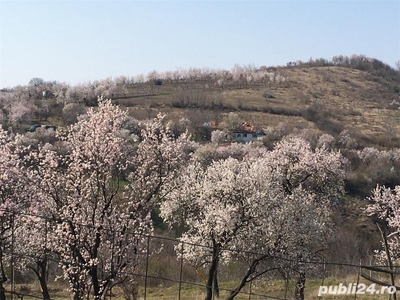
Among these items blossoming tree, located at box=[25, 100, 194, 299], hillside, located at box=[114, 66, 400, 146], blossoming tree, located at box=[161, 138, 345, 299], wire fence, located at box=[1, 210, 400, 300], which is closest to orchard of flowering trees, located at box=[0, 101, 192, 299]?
blossoming tree, located at box=[25, 100, 194, 299]

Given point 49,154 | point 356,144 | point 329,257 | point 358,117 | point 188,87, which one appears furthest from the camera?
point 188,87

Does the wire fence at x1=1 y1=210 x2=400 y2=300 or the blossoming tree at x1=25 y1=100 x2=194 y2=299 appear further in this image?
the wire fence at x1=1 y1=210 x2=400 y2=300

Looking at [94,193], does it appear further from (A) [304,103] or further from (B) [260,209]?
(A) [304,103]

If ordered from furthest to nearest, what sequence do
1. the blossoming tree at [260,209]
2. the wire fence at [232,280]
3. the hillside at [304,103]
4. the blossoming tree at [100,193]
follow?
the hillside at [304,103] < the blossoming tree at [260,209] < the wire fence at [232,280] < the blossoming tree at [100,193]

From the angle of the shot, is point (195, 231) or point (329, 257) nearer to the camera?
point (195, 231)

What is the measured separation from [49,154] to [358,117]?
116970mm

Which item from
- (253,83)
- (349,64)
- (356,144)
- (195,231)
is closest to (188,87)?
(253,83)

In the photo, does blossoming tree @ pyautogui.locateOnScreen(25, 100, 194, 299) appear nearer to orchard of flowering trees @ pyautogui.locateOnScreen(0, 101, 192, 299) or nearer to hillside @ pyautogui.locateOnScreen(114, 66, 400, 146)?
orchard of flowering trees @ pyautogui.locateOnScreen(0, 101, 192, 299)

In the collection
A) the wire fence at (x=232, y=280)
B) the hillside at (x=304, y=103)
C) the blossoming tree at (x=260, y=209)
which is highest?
the hillside at (x=304, y=103)

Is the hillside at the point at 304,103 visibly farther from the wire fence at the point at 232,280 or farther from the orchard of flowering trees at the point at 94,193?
the orchard of flowering trees at the point at 94,193

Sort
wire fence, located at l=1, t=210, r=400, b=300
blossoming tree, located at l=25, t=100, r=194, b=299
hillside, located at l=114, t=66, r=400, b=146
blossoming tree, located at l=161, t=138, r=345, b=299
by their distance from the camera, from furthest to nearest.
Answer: hillside, located at l=114, t=66, r=400, b=146
blossoming tree, located at l=161, t=138, r=345, b=299
wire fence, located at l=1, t=210, r=400, b=300
blossoming tree, located at l=25, t=100, r=194, b=299

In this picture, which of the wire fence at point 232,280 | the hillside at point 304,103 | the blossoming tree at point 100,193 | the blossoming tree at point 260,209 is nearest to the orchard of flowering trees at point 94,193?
the blossoming tree at point 100,193

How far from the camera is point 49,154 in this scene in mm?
14305

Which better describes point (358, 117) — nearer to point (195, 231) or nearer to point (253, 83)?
point (253, 83)
